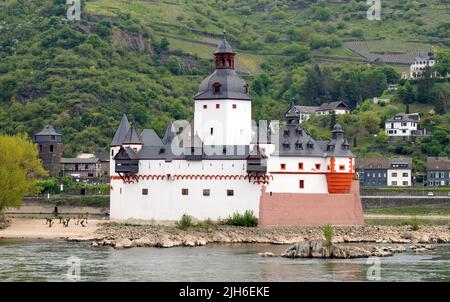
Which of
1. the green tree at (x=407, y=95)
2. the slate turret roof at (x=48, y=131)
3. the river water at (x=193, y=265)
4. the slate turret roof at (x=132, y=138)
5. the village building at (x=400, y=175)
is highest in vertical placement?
the green tree at (x=407, y=95)

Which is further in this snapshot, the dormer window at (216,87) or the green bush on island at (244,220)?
the dormer window at (216,87)

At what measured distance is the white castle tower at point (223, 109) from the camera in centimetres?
9762

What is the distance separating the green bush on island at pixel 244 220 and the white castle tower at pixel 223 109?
222 inches

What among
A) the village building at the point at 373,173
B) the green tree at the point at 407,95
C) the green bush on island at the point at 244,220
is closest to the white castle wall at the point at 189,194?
the green bush on island at the point at 244,220

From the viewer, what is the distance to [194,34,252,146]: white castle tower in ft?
320

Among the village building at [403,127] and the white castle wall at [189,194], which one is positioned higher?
the village building at [403,127]

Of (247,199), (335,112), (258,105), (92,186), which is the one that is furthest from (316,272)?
(258,105)

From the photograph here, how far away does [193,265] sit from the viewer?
7269 centimetres

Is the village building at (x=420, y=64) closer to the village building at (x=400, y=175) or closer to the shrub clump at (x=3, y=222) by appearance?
the village building at (x=400, y=175)

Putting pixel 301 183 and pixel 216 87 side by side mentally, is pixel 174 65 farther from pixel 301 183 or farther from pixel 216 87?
pixel 301 183

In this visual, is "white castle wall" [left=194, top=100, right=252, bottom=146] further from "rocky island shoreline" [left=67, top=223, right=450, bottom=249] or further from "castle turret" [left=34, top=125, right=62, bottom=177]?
"castle turret" [left=34, top=125, right=62, bottom=177]

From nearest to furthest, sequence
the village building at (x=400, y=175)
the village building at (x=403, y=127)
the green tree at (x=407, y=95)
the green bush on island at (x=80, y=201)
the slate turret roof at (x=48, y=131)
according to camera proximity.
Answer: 1. the green bush on island at (x=80, y=201)
2. the village building at (x=400, y=175)
3. the slate turret roof at (x=48, y=131)
4. the village building at (x=403, y=127)
5. the green tree at (x=407, y=95)
